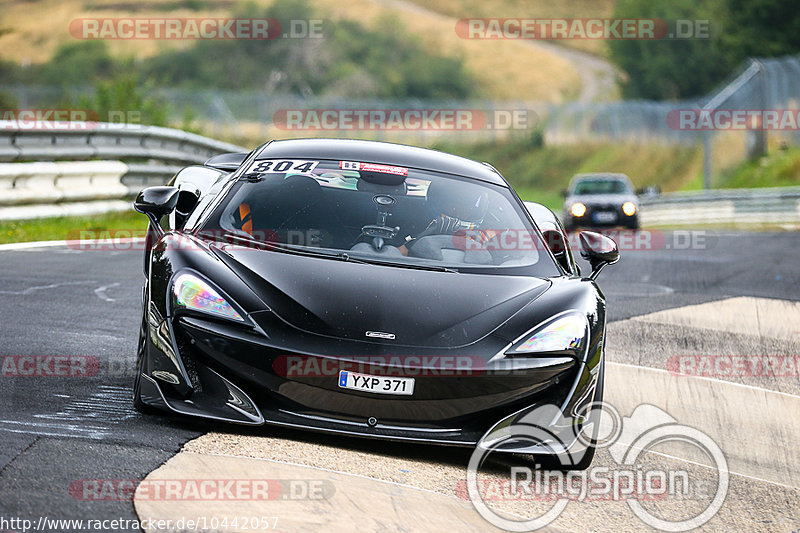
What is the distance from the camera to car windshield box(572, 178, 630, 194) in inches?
1054

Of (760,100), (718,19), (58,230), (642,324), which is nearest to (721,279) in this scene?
(642,324)

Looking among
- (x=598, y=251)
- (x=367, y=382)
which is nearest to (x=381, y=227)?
(x=598, y=251)

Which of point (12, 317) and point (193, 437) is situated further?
point (12, 317)

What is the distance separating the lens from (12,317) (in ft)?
24.8

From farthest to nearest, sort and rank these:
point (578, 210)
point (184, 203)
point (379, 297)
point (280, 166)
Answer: point (578, 210), point (184, 203), point (280, 166), point (379, 297)

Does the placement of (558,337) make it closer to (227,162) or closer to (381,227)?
(381,227)

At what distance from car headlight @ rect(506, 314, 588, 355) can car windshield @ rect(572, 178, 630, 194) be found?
72.5ft

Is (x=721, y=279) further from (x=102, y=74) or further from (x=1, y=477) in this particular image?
(x=102, y=74)

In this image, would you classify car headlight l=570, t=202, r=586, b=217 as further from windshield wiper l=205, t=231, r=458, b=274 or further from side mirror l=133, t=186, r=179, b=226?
windshield wiper l=205, t=231, r=458, b=274

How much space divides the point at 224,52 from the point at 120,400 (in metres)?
96.4

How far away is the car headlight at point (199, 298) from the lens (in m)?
4.75

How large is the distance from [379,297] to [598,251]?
1.50 meters

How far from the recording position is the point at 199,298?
4.81m

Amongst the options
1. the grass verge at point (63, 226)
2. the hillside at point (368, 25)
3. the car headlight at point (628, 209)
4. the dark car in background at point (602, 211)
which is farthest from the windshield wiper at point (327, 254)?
the hillside at point (368, 25)
